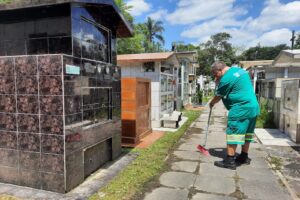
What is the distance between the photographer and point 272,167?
15.2ft

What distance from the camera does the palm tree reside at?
133 ft

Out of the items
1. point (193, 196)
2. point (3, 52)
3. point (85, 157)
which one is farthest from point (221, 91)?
point (3, 52)

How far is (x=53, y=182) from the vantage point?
337 centimetres

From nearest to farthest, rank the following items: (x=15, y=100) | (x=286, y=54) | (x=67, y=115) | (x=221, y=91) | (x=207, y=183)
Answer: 1. (x=67, y=115)
2. (x=15, y=100)
3. (x=207, y=183)
4. (x=221, y=91)
5. (x=286, y=54)

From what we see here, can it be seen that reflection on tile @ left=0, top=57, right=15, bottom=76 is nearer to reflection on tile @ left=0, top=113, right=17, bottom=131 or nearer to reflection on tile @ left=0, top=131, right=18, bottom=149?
reflection on tile @ left=0, top=113, right=17, bottom=131

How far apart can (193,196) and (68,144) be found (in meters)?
2.01

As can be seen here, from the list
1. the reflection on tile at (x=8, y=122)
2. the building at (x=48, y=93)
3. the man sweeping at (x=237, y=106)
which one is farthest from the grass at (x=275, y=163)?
the reflection on tile at (x=8, y=122)

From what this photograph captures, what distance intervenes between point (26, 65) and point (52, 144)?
1247 mm

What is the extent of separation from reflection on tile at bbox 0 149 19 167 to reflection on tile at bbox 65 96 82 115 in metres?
1.15

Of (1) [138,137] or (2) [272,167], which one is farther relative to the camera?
(1) [138,137]

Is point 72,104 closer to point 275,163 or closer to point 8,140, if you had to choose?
point 8,140

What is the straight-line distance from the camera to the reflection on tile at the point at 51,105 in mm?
3219

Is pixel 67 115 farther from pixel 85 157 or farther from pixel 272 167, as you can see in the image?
pixel 272 167

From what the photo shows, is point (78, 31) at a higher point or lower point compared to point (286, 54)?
lower
